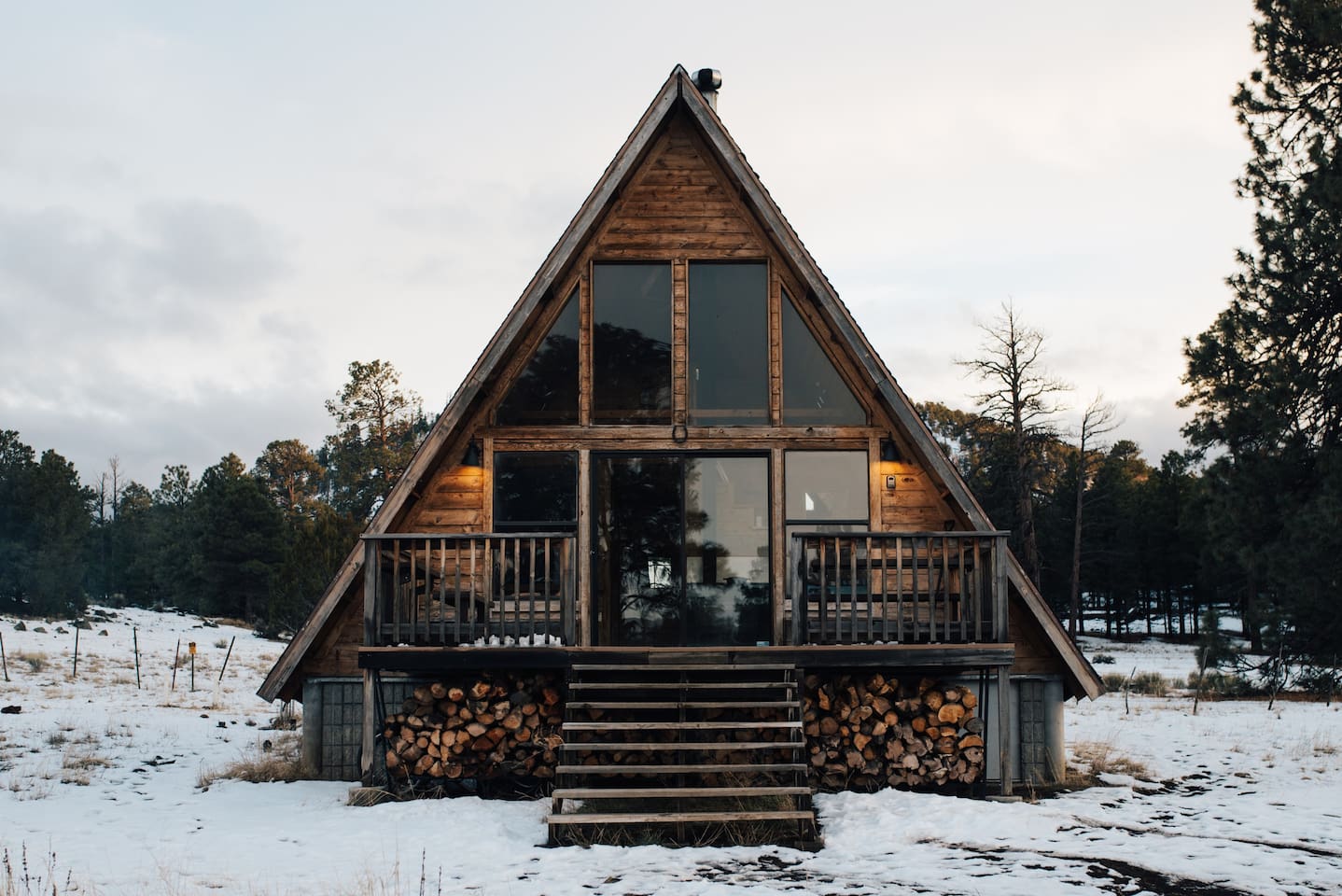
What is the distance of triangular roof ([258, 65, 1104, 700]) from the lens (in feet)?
37.2

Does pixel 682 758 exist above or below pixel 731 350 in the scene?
below

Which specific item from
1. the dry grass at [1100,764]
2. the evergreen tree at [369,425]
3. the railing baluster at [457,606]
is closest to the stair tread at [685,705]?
the railing baluster at [457,606]

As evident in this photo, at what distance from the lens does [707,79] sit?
12.6 metres

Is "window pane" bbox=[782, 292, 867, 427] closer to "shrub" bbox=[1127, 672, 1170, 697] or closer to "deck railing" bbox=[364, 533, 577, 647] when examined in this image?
"deck railing" bbox=[364, 533, 577, 647]

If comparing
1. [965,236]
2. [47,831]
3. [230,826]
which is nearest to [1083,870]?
[230,826]

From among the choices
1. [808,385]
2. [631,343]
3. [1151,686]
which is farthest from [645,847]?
[1151,686]

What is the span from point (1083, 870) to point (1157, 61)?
1334 cm

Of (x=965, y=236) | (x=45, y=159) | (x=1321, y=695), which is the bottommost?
(x=1321, y=695)

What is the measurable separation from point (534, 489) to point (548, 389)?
44.6 inches

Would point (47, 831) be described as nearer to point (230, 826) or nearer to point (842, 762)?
point (230, 826)

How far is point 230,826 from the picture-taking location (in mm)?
9312

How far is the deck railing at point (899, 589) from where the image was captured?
34.9ft

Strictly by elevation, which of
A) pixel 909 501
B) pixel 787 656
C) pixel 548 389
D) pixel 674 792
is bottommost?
pixel 674 792

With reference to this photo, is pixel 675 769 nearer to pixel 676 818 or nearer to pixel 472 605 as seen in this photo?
pixel 676 818
